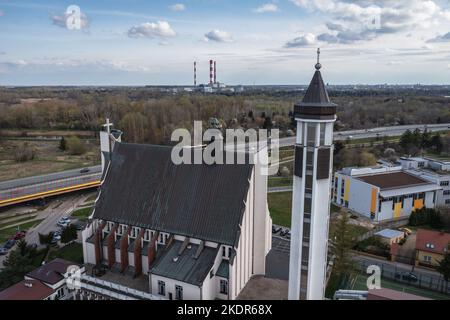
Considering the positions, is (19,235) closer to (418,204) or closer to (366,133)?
(418,204)

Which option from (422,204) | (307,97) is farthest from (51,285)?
(422,204)

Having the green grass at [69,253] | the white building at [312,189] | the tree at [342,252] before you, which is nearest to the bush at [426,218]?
the tree at [342,252]

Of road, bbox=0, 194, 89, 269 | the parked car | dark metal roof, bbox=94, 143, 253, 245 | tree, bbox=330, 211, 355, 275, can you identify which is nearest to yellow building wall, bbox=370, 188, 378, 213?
the parked car

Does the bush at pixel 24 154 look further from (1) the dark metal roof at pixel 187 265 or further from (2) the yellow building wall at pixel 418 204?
(2) the yellow building wall at pixel 418 204

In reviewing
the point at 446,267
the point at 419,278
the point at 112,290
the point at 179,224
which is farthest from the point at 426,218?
the point at 112,290

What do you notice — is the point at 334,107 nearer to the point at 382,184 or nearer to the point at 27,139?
the point at 382,184
